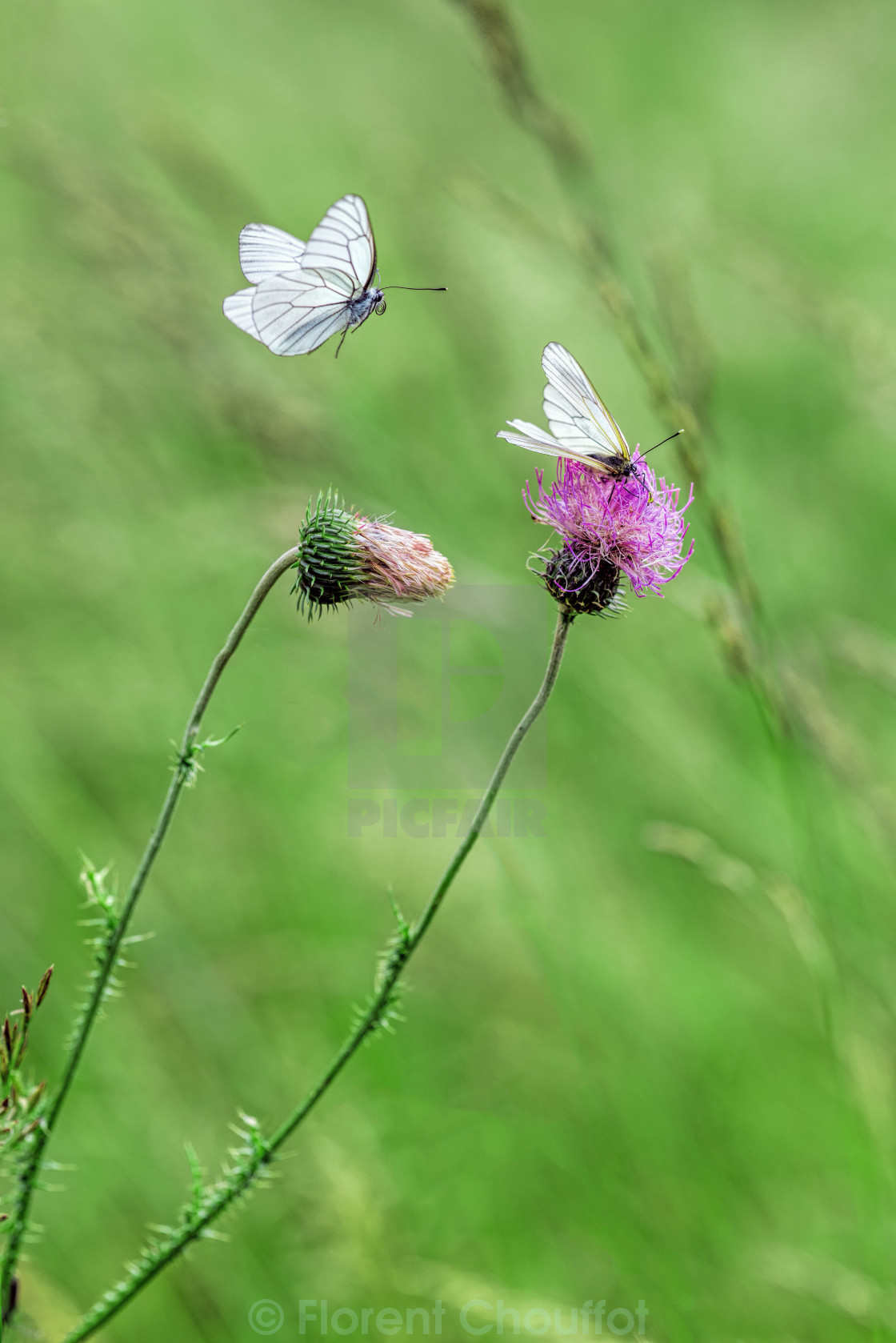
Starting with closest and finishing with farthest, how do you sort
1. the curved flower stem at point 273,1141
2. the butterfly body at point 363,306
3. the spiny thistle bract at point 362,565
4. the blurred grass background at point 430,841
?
the curved flower stem at point 273,1141
the spiny thistle bract at point 362,565
the butterfly body at point 363,306
the blurred grass background at point 430,841

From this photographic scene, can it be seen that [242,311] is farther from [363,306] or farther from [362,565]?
[362,565]

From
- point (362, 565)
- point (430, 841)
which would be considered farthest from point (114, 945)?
point (430, 841)

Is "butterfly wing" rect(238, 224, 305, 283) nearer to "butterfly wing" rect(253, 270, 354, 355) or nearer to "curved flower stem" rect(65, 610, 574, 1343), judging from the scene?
"butterfly wing" rect(253, 270, 354, 355)

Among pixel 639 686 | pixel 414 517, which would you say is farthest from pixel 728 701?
pixel 414 517

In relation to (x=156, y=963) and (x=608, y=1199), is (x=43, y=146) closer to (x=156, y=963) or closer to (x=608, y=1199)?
(x=156, y=963)

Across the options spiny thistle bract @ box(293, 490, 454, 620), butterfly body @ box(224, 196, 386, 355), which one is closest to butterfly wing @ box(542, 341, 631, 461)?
spiny thistle bract @ box(293, 490, 454, 620)

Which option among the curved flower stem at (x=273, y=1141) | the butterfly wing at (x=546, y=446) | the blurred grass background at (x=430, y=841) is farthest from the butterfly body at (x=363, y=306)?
the curved flower stem at (x=273, y=1141)

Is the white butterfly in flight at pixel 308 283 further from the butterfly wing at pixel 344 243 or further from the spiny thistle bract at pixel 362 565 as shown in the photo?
the spiny thistle bract at pixel 362 565

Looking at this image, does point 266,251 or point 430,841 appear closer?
point 266,251
